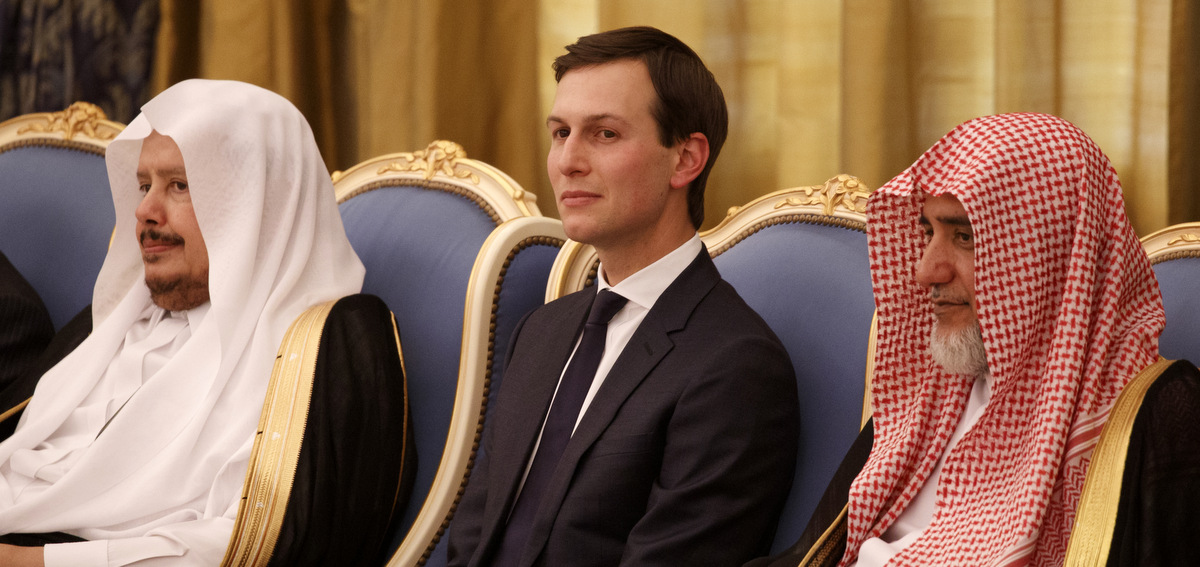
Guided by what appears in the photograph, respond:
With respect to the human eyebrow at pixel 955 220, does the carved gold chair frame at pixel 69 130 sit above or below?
above

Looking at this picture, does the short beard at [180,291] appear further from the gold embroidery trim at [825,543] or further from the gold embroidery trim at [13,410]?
the gold embroidery trim at [825,543]

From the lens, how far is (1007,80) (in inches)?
92.7

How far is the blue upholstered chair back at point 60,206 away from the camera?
9.63ft

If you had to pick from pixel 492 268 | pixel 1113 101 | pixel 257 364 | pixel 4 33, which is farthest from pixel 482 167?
pixel 4 33

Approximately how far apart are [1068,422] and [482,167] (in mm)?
1427

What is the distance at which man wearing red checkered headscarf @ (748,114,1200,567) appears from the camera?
1367 mm

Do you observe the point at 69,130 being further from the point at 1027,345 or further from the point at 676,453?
the point at 1027,345

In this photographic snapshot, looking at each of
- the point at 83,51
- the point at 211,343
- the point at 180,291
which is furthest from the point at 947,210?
the point at 83,51

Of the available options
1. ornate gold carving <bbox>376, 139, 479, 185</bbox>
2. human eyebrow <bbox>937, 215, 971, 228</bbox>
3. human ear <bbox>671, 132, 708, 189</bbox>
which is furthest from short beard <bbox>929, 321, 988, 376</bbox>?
ornate gold carving <bbox>376, 139, 479, 185</bbox>

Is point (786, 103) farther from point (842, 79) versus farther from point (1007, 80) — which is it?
point (1007, 80)

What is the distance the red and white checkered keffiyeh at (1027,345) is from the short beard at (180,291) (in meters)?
1.44

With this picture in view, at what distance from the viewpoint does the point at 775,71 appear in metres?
2.73

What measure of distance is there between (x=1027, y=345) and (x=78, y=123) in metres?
2.63

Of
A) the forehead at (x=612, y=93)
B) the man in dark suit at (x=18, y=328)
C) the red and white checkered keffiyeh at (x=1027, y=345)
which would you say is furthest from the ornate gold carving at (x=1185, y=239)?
the man in dark suit at (x=18, y=328)
